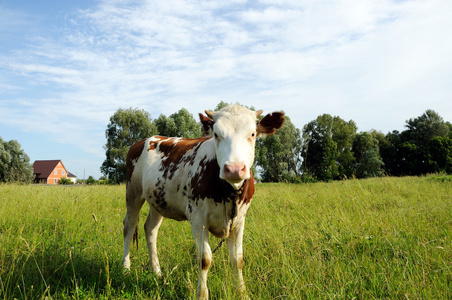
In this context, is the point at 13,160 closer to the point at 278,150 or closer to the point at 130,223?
the point at 278,150

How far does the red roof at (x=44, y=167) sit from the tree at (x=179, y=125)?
146 feet

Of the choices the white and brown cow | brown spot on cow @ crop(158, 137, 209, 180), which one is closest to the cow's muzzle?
the white and brown cow

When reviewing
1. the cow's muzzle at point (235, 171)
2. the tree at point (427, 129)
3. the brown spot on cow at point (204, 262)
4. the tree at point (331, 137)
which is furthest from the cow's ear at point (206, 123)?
the tree at point (427, 129)

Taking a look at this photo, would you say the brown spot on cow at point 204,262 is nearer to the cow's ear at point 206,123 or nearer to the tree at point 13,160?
the cow's ear at point 206,123

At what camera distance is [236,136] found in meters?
3.07

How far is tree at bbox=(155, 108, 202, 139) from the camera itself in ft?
143

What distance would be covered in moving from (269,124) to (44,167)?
283ft

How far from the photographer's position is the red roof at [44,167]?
240 ft

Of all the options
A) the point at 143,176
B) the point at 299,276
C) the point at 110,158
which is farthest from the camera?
the point at 110,158

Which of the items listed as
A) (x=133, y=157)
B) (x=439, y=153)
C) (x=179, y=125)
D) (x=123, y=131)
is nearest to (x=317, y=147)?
(x=439, y=153)

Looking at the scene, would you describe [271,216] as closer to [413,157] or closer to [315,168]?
[315,168]

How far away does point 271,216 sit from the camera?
22.6 feet

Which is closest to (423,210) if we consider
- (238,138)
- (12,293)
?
(238,138)

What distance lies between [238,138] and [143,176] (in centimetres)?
252
